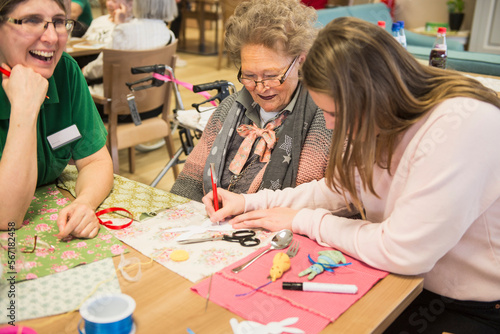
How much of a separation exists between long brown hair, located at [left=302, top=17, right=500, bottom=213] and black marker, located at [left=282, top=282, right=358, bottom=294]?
25 cm

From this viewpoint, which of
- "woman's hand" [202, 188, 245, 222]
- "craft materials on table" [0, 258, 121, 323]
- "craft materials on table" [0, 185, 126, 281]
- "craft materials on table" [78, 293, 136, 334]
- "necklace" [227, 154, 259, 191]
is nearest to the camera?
"craft materials on table" [78, 293, 136, 334]

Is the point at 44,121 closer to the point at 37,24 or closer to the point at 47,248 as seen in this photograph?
the point at 37,24

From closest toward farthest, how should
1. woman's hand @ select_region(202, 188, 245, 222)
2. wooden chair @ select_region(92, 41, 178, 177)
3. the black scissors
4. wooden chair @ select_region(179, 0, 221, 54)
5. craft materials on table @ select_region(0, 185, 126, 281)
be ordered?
craft materials on table @ select_region(0, 185, 126, 281)
the black scissors
woman's hand @ select_region(202, 188, 245, 222)
wooden chair @ select_region(92, 41, 178, 177)
wooden chair @ select_region(179, 0, 221, 54)

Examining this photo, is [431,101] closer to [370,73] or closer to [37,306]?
[370,73]

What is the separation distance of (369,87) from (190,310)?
0.60 m

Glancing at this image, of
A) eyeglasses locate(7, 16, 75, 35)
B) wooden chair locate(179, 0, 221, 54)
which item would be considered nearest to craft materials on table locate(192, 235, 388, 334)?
eyeglasses locate(7, 16, 75, 35)

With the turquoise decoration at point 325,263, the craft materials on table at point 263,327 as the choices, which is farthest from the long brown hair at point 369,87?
the craft materials on table at point 263,327

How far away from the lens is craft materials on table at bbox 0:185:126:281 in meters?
1.09

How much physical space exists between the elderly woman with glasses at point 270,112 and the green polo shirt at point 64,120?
1.44ft

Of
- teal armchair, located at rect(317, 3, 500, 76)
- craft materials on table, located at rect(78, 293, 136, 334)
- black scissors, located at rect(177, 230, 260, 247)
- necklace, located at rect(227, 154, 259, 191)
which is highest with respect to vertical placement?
teal armchair, located at rect(317, 3, 500, 76)

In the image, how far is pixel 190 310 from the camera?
3.14 feet

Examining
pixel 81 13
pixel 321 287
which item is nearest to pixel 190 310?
pixel 321 287

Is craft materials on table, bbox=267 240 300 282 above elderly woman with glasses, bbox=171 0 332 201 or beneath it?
beneath

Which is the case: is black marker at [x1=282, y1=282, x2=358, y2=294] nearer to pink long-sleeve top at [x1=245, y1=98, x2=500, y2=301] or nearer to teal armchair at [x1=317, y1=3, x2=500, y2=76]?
pink long-sleeve top at [x1=245, y1=98, x2=500, y2=301]
